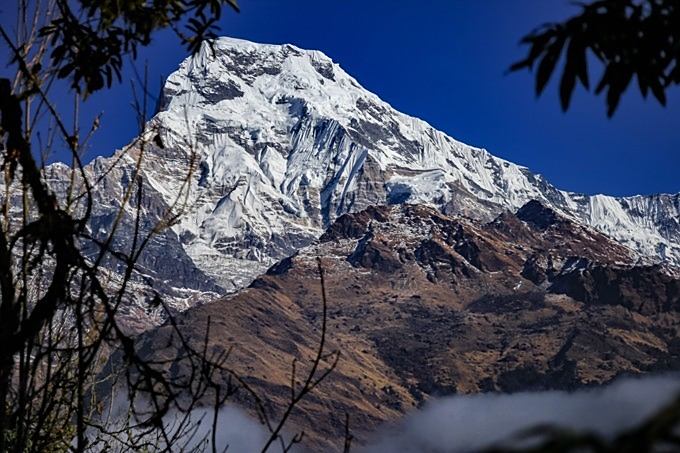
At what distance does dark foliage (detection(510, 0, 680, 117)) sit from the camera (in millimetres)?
2826

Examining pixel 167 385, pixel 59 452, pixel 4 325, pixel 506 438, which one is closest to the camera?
pixel 506 438

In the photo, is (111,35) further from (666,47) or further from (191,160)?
(666,47)

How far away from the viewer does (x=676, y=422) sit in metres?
1.40

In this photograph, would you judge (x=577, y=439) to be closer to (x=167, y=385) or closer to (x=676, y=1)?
(x=676, y=1)

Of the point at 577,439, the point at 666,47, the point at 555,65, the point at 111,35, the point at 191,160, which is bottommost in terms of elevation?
the point at 577,439

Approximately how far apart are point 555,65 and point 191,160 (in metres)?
2.27

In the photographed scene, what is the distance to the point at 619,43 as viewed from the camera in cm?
296

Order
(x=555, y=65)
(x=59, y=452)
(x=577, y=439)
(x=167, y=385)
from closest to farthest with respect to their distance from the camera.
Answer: (x=577, y=439)
(x=555, y=65)
(x=167, y=385)
(x=59, y=452)

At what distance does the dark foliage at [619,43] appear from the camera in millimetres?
2826

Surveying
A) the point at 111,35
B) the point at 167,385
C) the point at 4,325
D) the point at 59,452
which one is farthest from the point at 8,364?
the point at 59,452

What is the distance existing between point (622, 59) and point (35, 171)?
2.68 m

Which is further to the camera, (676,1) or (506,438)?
(676,1)

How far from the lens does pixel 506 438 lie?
1.45m

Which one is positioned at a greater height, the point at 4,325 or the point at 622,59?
the point at 622,59
